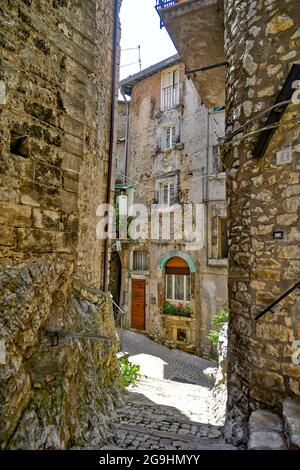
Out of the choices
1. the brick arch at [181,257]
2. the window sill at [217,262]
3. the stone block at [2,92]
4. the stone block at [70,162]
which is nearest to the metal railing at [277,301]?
the stone block at [70,162]

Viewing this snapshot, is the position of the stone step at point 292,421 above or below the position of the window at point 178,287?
above

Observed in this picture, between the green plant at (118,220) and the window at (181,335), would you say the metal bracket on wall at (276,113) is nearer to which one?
the window at (181,335)

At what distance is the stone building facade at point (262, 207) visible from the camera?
111 inches

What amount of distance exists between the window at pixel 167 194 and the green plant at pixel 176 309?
462cm

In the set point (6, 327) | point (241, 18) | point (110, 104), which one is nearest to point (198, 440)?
point (6, 327)

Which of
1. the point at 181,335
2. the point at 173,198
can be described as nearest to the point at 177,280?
the point at 181,335

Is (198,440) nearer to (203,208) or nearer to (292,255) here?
(292,255)

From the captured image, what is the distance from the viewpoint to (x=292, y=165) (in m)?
2.85

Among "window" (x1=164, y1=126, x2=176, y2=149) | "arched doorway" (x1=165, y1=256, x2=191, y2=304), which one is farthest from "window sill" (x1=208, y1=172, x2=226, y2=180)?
"arched doorway" (x1=165, y1=256, x2=191, y2=304)

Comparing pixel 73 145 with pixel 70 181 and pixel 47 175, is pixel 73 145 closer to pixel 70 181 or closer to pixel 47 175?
pixel 70 181

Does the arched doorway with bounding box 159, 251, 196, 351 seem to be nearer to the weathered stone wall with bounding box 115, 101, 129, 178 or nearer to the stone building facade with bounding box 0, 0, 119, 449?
the weathered stone wall with bounding box 115, 101, 129, 178

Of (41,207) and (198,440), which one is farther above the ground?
(41,207)

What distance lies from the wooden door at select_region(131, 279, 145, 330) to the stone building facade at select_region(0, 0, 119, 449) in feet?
35.5
